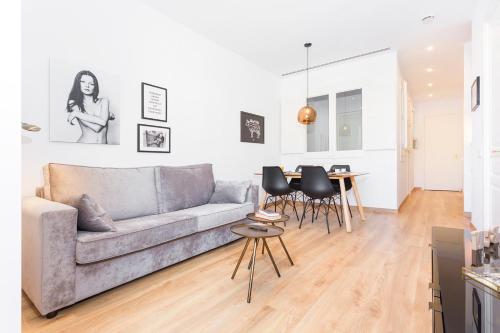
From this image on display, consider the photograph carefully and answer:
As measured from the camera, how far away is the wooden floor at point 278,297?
1466 millimetres

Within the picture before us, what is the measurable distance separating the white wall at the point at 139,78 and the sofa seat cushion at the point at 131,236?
103cm

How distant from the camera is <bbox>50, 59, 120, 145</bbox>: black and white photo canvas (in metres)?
2.36

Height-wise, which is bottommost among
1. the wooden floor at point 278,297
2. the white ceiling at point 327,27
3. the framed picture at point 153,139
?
the wooden floor at point 278,297

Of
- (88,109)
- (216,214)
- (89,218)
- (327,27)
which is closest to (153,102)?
(88,109)

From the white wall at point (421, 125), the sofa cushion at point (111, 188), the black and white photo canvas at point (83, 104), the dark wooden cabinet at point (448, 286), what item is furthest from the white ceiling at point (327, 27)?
the white wall at point (421, 125)

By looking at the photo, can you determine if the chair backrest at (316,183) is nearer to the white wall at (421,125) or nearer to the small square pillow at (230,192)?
the small square pillow at (230,192)

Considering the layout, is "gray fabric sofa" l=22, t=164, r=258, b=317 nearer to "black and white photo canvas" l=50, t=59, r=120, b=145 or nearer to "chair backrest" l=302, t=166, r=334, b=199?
"black and white photo canvas" l=50, t=59, r=120, b=145

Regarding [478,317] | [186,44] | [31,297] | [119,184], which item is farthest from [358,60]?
[31,297]

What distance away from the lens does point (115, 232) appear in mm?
1812

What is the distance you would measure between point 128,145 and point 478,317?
3.09 metres

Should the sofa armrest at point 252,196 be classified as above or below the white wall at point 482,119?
below

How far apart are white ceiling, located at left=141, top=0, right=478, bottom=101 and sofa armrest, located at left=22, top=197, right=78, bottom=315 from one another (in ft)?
9.01

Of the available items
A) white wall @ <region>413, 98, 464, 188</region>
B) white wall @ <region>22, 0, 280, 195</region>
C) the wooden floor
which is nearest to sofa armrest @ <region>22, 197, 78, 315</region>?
the wooden floor

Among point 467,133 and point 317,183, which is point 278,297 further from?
point 467,133
